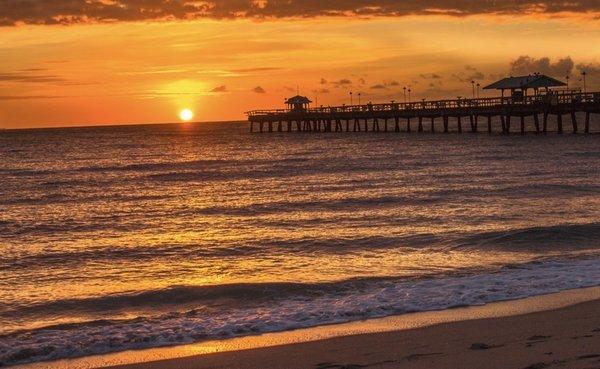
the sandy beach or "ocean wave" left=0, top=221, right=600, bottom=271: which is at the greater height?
the sandy beach

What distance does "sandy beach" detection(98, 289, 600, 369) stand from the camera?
22.7ft

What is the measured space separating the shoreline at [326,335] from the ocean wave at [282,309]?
0.80 ft

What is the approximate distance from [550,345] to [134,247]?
34.3 feet

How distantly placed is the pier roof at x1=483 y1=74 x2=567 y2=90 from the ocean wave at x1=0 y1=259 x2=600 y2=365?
51945 mm

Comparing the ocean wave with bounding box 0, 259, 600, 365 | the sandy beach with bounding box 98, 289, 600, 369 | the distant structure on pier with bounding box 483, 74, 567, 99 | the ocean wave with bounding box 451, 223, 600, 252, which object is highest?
the distant structure on pier with bounding box 483, 74, 567, 99

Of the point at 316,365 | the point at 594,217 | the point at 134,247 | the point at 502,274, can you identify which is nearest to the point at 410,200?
the point at 594,217

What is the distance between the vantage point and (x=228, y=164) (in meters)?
50.5

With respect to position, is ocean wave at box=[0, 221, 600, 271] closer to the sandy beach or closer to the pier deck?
the sandy beach

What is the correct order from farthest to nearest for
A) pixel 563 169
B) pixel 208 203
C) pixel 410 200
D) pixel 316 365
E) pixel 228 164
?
1. pixel 228 164
2. pixel 563 169
3. pixel 208 203
4. pixel 410 200
5. pixel 316 365

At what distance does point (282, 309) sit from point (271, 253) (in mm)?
4769

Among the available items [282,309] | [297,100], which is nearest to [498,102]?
[297,100]

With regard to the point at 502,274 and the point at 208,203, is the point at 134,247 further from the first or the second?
the point at 208,203

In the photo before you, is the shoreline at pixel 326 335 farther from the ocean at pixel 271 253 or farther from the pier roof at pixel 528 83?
the pier roof at pixel 528 83

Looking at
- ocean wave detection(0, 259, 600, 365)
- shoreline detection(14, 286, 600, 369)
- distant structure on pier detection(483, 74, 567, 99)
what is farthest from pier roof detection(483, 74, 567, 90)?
shoreline detection(14, 286, 600, 369)
